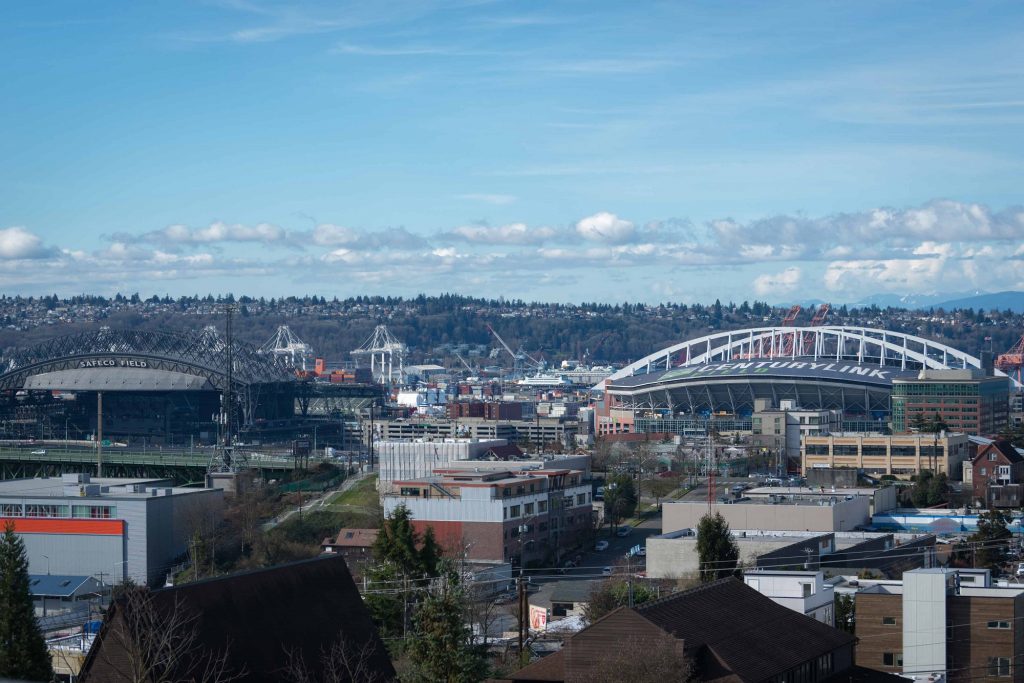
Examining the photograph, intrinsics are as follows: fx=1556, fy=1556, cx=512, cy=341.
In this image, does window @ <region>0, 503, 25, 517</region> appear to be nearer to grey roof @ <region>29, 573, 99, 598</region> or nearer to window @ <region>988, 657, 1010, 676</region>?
grey roof @ <region>29, 573, 99, 598</region>

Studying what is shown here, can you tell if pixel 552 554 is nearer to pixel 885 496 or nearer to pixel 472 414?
pixel 885 496

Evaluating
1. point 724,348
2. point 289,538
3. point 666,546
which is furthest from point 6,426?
point 666,546

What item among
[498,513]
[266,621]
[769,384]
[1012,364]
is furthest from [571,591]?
[1012,364]

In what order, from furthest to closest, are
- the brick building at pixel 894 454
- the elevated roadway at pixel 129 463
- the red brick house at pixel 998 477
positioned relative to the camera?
the elevated roadway at pixel 129 463 → the brick building at pixel 894 454 → the red brick house at pixel 998 477

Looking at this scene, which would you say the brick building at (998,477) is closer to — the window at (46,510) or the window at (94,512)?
the window at (94,512)

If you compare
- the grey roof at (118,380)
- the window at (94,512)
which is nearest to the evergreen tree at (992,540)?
the window at (94,512)

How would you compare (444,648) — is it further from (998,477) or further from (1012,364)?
(1012,364)
